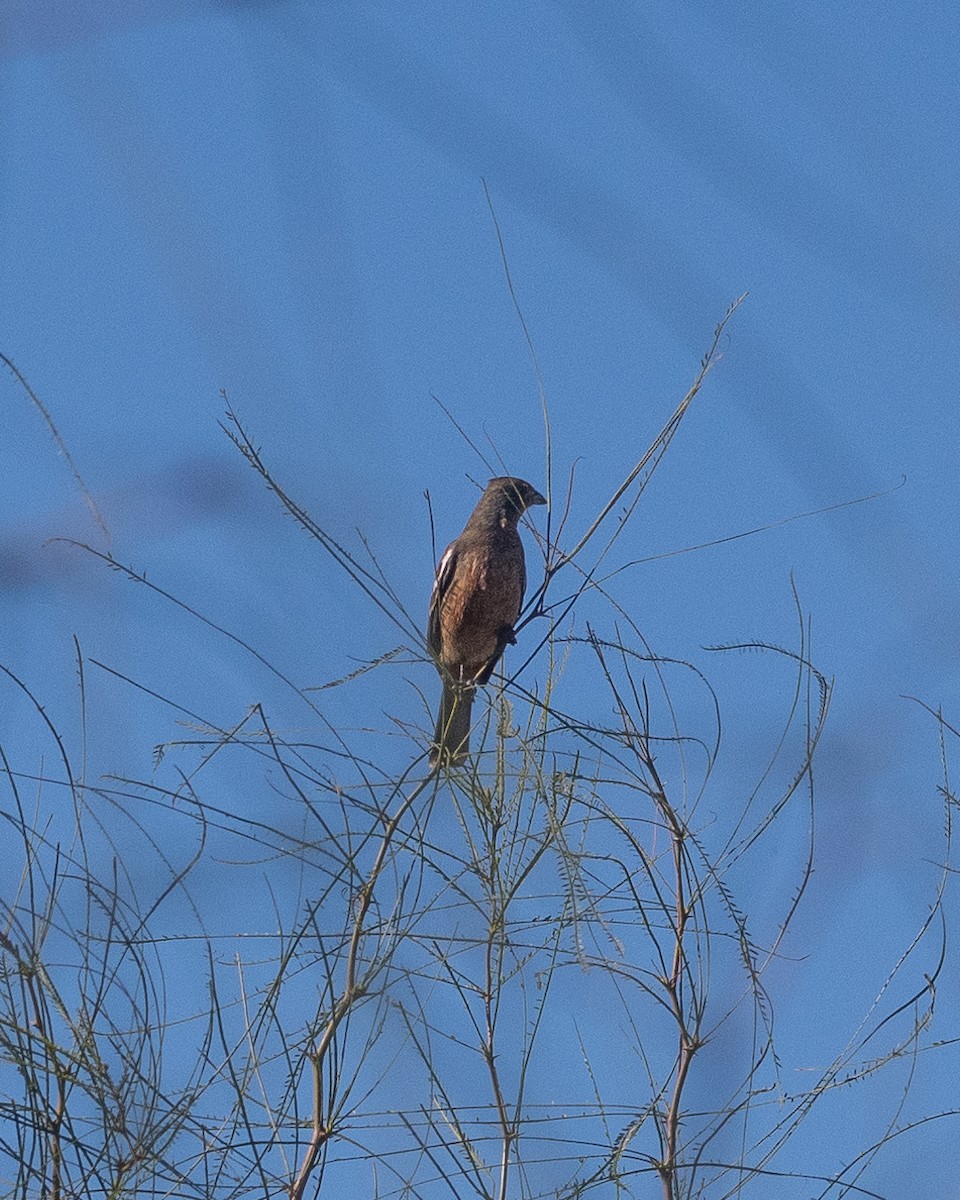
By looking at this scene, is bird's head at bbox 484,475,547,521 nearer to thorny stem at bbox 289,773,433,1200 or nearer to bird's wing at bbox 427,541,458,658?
bird's wing at bbox 427,541,458,658

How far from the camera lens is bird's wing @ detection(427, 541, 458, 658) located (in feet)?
23.9

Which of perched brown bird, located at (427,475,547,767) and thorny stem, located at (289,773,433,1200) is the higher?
perched brown bird, located at (427,475,547,767)

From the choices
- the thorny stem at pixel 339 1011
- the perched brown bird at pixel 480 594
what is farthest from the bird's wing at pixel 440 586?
the thorny stem at pixel 339 1011

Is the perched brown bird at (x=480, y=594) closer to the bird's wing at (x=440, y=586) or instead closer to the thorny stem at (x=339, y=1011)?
the bird's wing at (x=440, y=586)

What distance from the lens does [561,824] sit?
3.44 m

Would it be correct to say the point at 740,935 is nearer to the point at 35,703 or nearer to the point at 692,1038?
the point at 692,1038

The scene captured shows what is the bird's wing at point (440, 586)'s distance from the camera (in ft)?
23.9

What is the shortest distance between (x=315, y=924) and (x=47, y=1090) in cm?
60

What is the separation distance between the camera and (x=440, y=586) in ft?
24.2

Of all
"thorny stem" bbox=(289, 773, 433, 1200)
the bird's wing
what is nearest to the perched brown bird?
the bird's wing

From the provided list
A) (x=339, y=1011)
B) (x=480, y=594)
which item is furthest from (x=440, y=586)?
(x=339, y=1011)

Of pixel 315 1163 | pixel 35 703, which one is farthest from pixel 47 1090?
pixel 35 703

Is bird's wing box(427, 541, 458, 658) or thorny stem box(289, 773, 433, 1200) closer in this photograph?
thorny stem box(289, 773, 433, 1200)

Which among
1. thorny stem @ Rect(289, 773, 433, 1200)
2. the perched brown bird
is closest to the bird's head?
the perched brown bird
